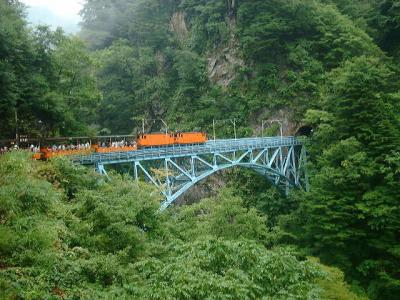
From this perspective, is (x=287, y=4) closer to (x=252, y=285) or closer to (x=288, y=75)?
(x=288, y=75)

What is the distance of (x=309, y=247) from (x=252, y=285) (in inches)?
614

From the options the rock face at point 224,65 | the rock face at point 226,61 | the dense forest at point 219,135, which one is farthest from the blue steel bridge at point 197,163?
the rock face at point 226,61

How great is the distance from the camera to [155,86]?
4959 cm

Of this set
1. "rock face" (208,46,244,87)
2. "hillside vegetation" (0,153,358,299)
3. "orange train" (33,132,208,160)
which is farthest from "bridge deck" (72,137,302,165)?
"rock face" (208,46,244,87)

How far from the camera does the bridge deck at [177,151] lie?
20.0 metres

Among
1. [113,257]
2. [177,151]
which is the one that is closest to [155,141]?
[177,151]

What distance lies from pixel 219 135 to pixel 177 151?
17.7 meters

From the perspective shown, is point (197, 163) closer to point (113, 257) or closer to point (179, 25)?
point (179, 25)

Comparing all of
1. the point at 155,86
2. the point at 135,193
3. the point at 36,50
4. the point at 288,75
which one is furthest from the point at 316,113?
the point at 155,86

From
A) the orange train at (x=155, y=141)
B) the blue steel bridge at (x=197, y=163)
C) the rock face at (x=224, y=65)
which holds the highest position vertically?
the rock face at (x=224, y=65)

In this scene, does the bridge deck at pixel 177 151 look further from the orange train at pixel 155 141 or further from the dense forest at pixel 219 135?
the orange train at pixel 155 141

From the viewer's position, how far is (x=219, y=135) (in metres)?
41.3

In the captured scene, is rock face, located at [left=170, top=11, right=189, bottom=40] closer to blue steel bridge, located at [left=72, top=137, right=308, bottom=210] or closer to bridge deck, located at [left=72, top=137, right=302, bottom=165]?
blue steel bridge, located at [left=72, top=137, right=308, bottom=210]

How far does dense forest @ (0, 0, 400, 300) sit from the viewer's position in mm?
10484
